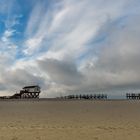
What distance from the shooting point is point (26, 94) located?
122 m

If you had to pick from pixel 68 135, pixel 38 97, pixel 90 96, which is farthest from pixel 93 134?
pixel 90 96

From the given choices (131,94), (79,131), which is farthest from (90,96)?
(79,131)

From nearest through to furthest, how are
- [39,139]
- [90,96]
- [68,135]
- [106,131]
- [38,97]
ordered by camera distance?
[39,139]
[68,135]
[106,131]
[38,97]
[90,96]

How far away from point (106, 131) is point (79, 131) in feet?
4.75

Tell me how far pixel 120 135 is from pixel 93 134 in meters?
1.36

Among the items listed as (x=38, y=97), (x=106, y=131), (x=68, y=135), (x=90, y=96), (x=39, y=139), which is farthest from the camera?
(x=90, y=96)

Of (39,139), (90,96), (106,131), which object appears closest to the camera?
(39,139)

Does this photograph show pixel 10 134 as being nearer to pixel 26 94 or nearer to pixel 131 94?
pixel 26 94

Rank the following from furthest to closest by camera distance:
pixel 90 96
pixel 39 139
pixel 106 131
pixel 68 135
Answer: pixel 90 96 < pixel 106 131 < pixel 68 135 < pixel 39 139

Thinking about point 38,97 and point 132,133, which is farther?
point 38,97

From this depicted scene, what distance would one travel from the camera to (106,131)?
743 inches

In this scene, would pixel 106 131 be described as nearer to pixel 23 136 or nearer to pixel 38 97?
pixel 23 136

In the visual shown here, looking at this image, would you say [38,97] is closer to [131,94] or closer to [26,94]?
[26,94]

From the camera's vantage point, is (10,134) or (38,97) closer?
(10,134)
